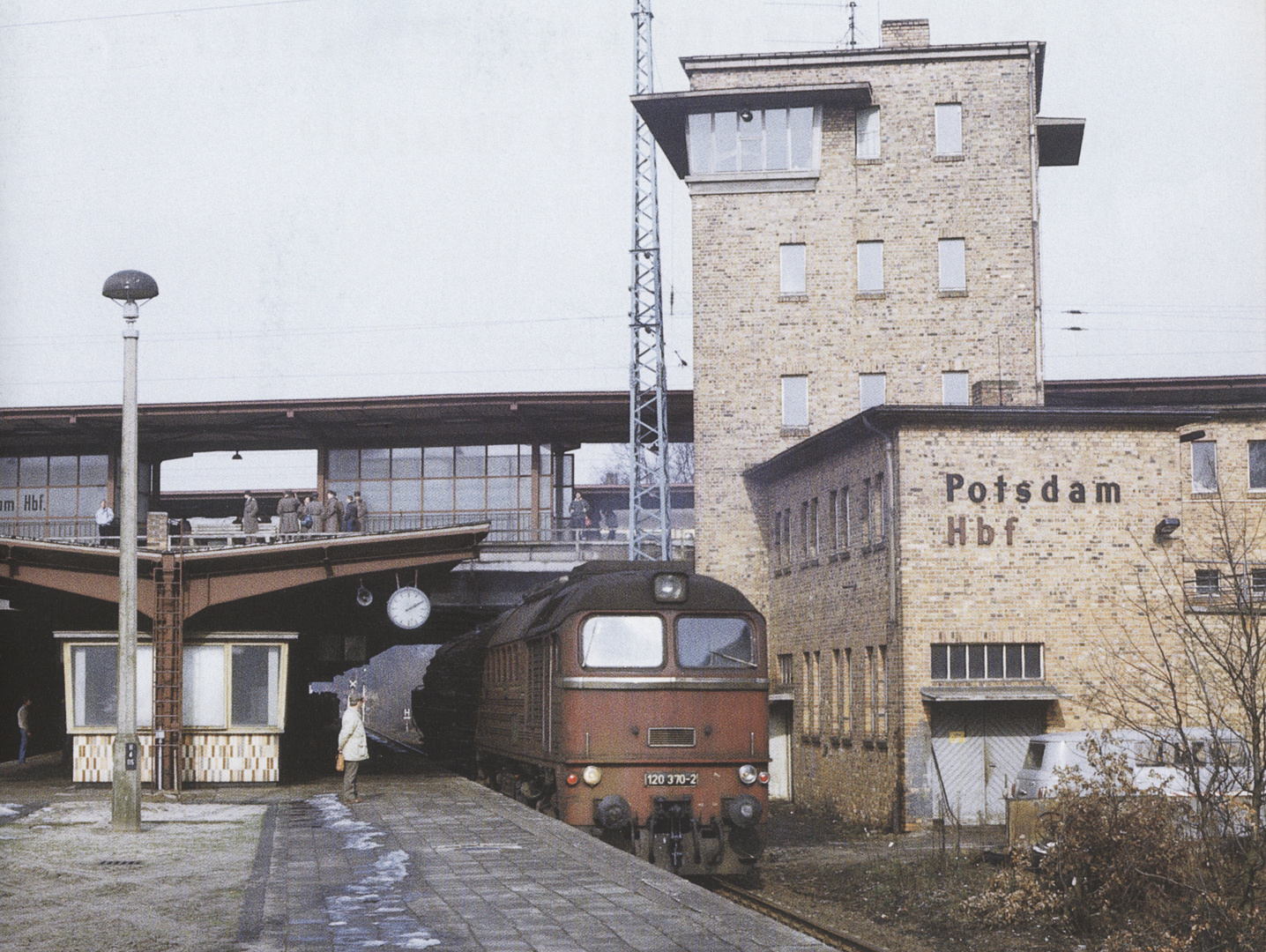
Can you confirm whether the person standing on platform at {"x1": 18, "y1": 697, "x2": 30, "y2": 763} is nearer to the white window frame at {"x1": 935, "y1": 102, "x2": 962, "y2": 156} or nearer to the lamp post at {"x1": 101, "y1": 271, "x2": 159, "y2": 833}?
the lamp post at {"x1": 101, "y1": 271, "x2": 159, "y2": 833}

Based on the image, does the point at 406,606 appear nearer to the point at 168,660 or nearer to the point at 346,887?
the point at 168,660

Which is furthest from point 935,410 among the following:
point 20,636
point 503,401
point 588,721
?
point 20,636

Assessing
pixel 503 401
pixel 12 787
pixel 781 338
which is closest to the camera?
pixel 12 787

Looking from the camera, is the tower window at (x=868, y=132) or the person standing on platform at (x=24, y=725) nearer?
the person standing on platform at (x=24, y=725)

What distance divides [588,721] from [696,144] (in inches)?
926

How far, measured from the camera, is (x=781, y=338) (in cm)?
3700

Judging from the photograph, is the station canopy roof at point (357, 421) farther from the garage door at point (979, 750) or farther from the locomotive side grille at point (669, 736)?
the locomotive side grille at point (669, 736)

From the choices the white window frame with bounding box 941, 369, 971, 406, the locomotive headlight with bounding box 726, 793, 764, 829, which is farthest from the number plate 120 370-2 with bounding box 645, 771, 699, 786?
the white window frame with bounding box 941, 369, 971, 406

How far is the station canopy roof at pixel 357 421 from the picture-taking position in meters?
41.2

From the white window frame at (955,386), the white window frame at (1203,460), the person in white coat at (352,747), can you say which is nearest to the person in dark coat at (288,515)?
the person in white coat at (352,747)

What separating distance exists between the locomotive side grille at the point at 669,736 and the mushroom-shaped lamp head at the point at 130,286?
7.31 meters

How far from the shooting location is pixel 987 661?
25953mm

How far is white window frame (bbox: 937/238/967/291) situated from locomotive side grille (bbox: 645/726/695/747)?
22.4m

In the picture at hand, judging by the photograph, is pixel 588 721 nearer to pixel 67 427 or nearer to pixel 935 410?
pixel 935 410
